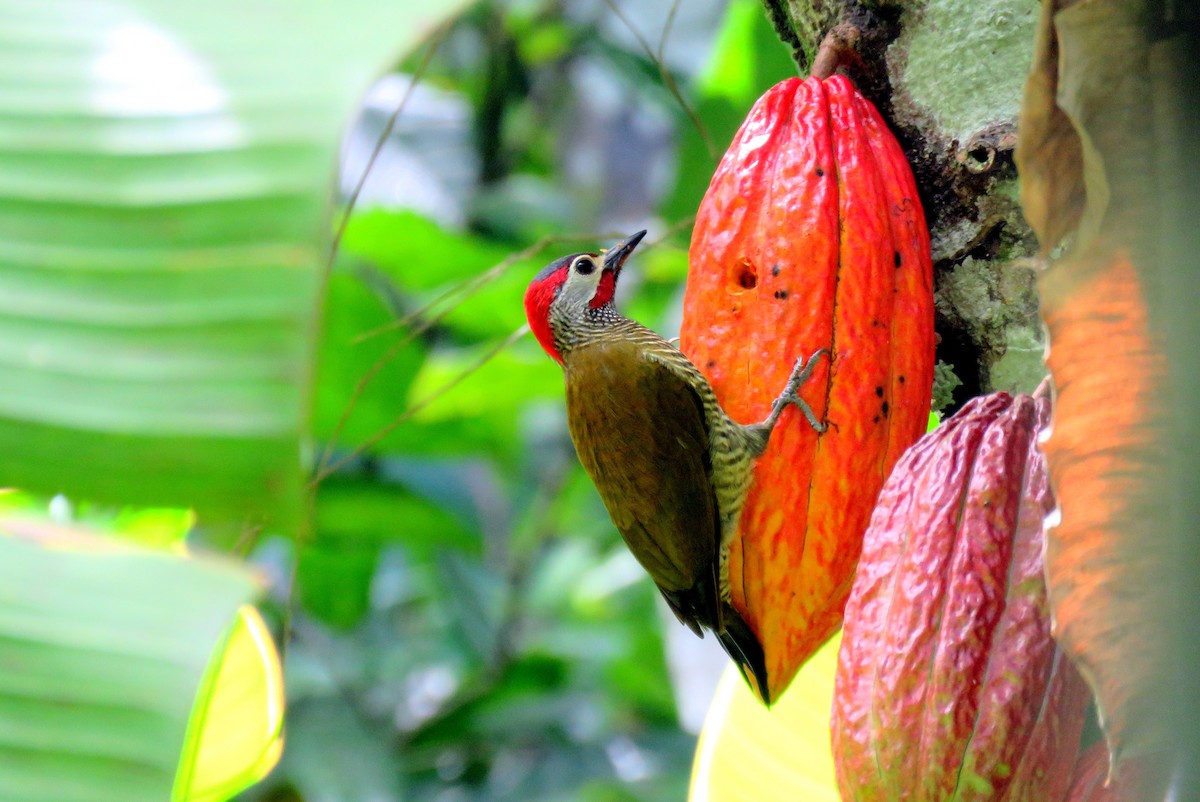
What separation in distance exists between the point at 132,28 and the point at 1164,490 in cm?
52

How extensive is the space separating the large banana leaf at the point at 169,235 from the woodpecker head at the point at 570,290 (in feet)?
2.76

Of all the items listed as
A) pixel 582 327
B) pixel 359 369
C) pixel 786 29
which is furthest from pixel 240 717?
pixel 359 369

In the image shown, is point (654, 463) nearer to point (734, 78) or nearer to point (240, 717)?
point (240, 717)

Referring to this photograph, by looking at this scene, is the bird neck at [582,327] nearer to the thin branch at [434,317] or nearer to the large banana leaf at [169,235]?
the thin branch at [434,317]

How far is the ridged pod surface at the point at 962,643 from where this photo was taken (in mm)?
797

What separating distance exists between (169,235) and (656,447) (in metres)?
0.86

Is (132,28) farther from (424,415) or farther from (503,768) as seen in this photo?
(503,768)

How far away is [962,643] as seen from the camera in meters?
0.82

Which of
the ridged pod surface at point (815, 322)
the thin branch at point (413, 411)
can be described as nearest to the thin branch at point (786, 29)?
the ridged pod surface at point (815, 322)

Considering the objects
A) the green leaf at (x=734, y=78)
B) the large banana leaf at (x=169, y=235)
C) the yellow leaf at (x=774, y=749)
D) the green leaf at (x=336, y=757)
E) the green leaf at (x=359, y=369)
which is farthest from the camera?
the green leaf at (x=336, y=757)

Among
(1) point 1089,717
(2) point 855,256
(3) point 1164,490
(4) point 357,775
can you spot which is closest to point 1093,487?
(3) point 1164,490

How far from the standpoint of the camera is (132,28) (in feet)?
1.84

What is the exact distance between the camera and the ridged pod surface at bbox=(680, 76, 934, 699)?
3.34 feet

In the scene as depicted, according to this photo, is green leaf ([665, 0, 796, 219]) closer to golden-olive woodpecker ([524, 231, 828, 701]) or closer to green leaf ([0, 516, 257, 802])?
golden-olive woodpecker ([524, 231, 828, 701])
